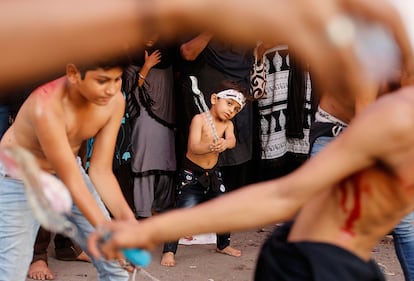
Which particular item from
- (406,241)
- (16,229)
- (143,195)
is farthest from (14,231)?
(143,195)

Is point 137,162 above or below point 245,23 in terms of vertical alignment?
below

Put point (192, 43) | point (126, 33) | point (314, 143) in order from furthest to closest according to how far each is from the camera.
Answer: point (192, 43), point (314, 143), point (126, 33)

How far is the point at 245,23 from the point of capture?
106 centimetres

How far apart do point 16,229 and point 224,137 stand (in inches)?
76.1

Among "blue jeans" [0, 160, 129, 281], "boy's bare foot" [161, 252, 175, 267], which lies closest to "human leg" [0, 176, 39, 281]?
"blue jeans" [0, 160, 129, 281]

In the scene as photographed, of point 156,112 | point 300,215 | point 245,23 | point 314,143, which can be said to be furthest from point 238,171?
point 245,23

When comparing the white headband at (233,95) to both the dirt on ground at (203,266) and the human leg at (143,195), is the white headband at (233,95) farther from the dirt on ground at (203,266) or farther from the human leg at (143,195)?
the dirt on ground at (203,266)

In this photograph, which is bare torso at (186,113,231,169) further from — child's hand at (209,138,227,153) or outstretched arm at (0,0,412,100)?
outstretched arm at (0,0,412,100)

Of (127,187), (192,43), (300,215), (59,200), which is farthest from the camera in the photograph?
(127,187)

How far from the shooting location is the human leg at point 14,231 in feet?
10.6

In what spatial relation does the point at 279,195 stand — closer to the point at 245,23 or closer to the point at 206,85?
the point at 245,23

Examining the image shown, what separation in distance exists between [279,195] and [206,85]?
3034 mm

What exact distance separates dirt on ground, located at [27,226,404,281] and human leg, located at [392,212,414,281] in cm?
91

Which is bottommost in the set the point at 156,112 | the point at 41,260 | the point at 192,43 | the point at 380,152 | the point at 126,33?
the point at 41,260
